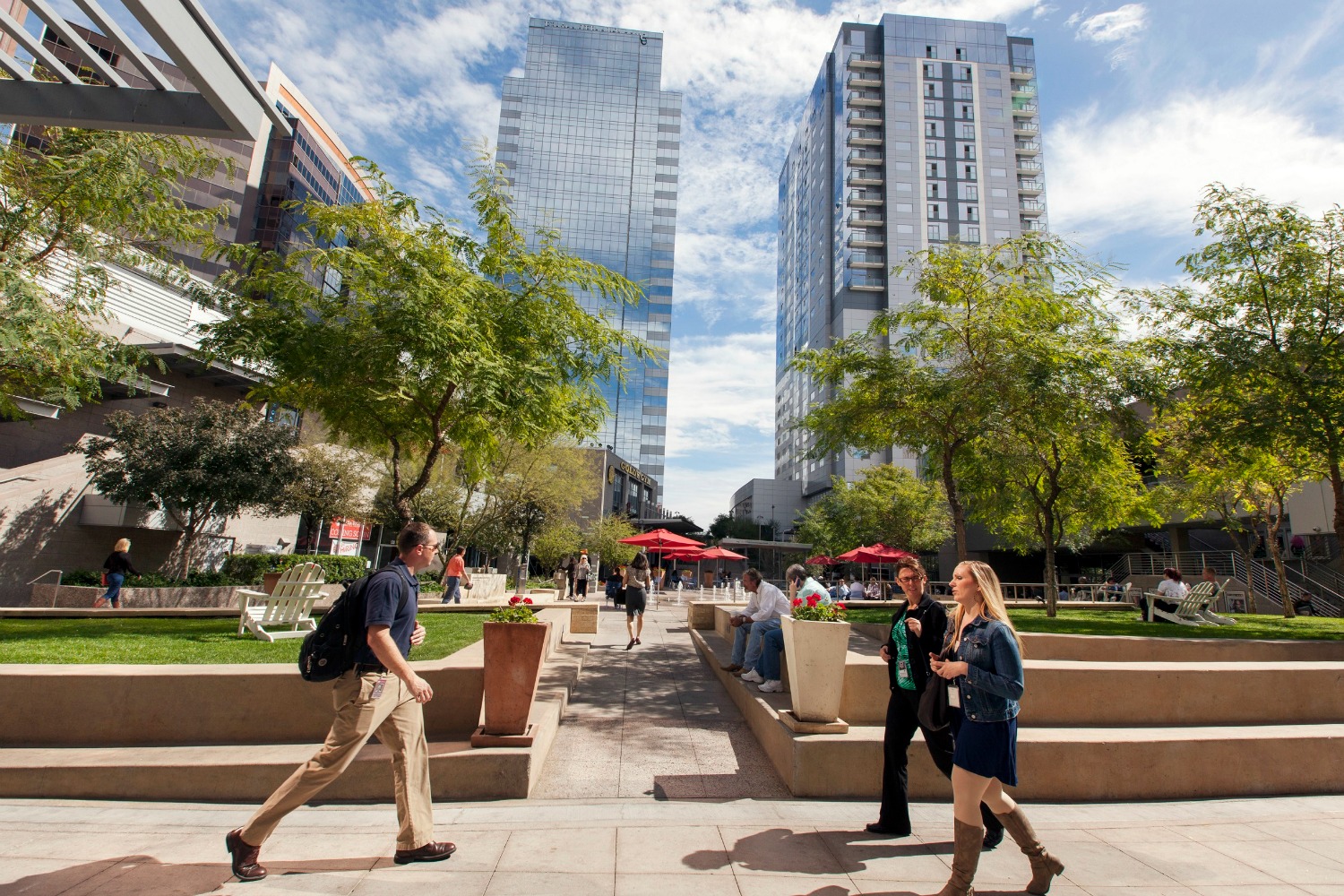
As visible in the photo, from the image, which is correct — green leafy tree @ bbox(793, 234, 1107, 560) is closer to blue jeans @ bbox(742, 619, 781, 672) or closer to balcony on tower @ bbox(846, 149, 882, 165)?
blue jeans @ bbox(742, 619, 781, 672)

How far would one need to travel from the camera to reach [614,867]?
3629mm

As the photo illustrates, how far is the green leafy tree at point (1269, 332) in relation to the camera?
34.7ft

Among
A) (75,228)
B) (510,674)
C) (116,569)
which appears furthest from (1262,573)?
(75,228)

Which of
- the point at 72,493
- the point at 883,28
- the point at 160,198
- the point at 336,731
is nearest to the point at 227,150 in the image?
the point at 72,493

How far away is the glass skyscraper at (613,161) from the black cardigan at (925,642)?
3382 inches

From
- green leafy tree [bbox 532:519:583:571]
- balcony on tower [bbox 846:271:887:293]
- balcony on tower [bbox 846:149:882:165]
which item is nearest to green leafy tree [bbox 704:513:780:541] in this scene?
balcony on tower [bbox 846:271:887:293]

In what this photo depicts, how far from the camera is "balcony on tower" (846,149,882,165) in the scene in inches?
2990

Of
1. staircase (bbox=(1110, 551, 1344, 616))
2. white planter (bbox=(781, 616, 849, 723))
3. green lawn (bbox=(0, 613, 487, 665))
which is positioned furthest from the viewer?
staircase (bbox=(1110, 551, 1344, 616))

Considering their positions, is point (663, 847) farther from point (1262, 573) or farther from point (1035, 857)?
point (1262, 573)

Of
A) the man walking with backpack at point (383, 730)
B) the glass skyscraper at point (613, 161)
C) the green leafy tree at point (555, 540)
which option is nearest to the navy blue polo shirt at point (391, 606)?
the man walking with backpack at point (383, 730)

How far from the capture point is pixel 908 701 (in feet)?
14.2

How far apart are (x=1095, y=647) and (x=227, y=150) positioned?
66.1 meters

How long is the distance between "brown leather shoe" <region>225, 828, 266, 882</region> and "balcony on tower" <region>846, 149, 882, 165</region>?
83.1m

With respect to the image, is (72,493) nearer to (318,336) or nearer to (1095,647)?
(318,336)
